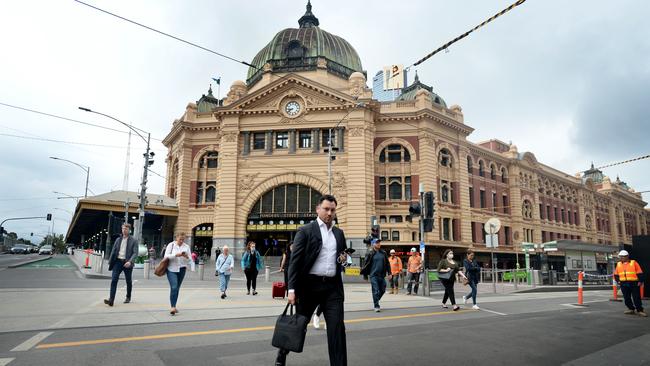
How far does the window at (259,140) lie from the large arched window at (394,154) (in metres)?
11.3

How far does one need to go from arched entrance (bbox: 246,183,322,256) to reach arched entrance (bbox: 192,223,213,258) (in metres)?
5.33

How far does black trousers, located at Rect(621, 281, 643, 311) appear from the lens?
11.2 meters

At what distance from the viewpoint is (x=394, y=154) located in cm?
4025

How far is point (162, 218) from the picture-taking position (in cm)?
4491

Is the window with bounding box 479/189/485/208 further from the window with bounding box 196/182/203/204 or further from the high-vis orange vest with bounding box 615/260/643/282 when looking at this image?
the high-vis orange vest with bounding box 615/260/643/282

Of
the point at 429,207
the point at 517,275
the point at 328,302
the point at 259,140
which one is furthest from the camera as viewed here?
the point at 259,140

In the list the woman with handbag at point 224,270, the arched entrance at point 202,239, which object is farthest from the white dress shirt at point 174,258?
the arched entrance at point 202,239

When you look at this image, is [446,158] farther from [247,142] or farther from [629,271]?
[629,271]

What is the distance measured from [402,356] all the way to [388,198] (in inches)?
1322

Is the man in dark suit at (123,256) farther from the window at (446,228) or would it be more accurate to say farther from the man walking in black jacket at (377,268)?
the window at (446,228)

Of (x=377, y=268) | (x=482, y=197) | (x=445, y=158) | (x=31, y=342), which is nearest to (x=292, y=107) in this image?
(x=445, y=158)

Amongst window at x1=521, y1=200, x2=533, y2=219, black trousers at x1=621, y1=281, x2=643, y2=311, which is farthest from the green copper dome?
black trousers at x1=621, y1=281, x2=643, y2=311

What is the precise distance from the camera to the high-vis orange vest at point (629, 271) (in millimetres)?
11539

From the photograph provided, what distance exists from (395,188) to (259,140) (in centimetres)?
1377
